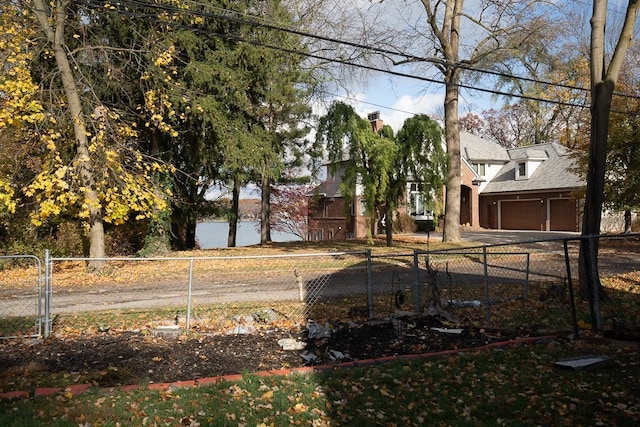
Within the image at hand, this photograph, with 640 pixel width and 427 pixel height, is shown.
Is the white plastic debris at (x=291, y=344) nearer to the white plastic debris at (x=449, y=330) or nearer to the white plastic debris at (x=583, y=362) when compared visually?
the white plastic debris at (x=449, y=330)

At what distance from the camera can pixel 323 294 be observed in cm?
1130

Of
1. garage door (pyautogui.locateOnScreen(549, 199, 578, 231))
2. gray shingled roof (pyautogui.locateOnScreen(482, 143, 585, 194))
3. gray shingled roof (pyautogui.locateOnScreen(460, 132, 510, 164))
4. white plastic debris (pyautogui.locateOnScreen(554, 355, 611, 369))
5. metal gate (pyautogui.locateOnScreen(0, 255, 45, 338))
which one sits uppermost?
gray shingled roof (pyautogui.locateOnScreen(460, 132, 510, 164))

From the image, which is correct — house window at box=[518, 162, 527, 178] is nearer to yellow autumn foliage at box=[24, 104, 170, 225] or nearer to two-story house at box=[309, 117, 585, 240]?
two-story house at box=[309, 117, 585, 240]

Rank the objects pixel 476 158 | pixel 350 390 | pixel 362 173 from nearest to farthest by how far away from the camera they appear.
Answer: pixel 350 390, pixel 362 173, pixel 476 158

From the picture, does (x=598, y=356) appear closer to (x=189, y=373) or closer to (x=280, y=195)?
(x=189, y=373)

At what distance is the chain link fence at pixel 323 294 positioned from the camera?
851cm

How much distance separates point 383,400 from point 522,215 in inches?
1455

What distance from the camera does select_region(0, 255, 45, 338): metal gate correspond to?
8.14m

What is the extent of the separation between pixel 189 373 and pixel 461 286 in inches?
317

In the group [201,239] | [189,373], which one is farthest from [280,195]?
[189,373]

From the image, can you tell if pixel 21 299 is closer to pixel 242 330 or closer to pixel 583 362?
pixel 242 330

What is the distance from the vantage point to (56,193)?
576 inches

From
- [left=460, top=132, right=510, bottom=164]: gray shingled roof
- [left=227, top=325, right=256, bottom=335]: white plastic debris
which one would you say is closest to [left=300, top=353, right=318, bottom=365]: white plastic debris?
[left=227, top=325, right=256, bottom=335]: white plastic debris

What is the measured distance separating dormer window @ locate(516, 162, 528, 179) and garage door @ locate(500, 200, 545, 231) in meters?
2.10
